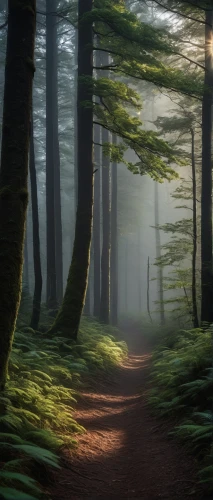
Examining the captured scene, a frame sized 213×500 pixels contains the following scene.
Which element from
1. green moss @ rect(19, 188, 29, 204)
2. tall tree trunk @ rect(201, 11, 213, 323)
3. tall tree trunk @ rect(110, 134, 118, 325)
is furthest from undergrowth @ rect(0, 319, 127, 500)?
Result: tall tree trunk @ rect(110, 134, 118, 325)

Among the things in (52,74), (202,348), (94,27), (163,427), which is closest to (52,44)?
(52,74)

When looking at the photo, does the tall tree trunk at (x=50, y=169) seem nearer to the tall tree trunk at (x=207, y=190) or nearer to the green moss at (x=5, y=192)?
the tall tree trunk at (x=207, y=190)

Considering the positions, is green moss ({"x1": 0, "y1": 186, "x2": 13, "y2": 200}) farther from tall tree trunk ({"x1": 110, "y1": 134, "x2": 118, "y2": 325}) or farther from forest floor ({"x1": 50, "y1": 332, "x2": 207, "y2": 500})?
tall tree trunk ({"x1": 110, "y1": 134, "x2": 118, "y2": 325})

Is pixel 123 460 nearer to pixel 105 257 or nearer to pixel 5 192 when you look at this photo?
pixel 5 192

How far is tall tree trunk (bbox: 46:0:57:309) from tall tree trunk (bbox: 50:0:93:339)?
17.7 feet

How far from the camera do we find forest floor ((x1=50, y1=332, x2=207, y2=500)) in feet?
14.6

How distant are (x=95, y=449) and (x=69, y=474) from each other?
46.6 inches

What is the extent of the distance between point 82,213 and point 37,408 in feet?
23.0

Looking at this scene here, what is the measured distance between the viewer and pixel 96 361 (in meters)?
11.4

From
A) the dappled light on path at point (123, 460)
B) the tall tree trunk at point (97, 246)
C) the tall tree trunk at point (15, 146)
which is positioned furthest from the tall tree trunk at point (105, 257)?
the tall tree trunk at point (15, 146)

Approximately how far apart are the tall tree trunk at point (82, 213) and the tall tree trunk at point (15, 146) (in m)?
5.64

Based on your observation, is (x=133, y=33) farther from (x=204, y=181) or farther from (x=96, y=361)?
(x=96, y=361)

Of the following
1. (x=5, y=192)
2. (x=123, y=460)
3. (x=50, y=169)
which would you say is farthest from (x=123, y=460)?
A: (x=50, y=169)

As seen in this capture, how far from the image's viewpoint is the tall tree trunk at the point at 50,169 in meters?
17.2
